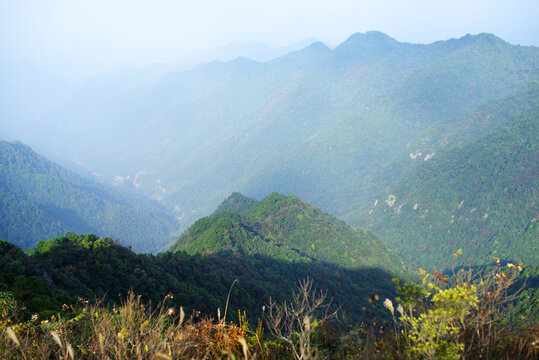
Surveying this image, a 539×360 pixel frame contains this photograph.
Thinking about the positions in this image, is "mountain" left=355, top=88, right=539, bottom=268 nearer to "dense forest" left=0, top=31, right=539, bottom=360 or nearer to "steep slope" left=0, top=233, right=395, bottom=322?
"dense forest" left=0, top=31, right=539, bottom=360

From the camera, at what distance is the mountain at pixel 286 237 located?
64938 mm

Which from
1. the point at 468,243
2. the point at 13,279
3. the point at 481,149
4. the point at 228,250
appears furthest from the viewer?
the point at 481,149

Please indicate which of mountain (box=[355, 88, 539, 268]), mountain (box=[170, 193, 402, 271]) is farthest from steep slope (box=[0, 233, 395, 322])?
mountain (box=[355, 88, 539, 268])

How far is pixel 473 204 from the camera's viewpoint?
11862 centimetres

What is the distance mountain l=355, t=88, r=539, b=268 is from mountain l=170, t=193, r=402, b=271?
37.5 meters

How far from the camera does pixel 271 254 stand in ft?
212

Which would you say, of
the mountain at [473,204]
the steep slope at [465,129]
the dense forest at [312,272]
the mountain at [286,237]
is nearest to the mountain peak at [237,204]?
the mountain at [286,237]

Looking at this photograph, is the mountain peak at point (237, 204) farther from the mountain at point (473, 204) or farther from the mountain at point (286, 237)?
the mountain at point (473, 204)

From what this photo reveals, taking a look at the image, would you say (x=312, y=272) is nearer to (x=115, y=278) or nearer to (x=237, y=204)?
(x=115, y=278)

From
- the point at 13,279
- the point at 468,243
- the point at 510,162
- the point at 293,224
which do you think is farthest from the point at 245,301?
the point at 510,162

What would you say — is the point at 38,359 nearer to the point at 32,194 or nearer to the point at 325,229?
the point at 325,229

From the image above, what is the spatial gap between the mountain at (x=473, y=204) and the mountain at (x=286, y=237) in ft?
123

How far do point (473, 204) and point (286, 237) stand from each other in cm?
8357

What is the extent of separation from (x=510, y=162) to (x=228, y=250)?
377 feet
